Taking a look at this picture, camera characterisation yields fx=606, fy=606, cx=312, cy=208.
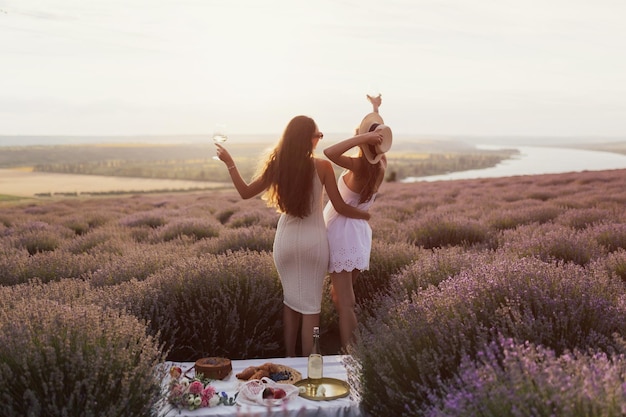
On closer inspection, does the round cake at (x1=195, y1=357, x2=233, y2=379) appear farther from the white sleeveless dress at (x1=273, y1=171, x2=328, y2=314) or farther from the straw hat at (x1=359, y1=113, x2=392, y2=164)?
the straw hat at (x1=359, y1=113, x2=392, y2=164)

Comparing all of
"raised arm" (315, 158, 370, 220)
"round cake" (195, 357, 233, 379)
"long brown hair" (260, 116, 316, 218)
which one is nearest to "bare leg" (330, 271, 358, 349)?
"raised arm" (315, 158, 370, 220)

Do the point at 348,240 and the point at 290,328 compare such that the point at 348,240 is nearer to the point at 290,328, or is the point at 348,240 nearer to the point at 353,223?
the point at 353,223

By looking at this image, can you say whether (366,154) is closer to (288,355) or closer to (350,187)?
(350,187)

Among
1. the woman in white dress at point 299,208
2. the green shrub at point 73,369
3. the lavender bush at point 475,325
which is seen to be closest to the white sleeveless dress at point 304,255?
the woman in white dress at point 299,208

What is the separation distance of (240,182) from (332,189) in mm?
725

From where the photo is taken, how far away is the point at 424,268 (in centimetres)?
Answer: 477

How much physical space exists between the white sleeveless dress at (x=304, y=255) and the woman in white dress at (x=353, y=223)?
0.10 m

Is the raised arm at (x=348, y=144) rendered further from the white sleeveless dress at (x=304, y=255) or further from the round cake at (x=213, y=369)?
the round cake at (x=213, y=369)

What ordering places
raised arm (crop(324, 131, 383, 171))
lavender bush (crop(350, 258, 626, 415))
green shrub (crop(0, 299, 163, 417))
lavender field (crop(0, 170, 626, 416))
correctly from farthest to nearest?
raised arm (crop(324, 131, 383, 171)) → lavender bush (crop(350, 258, 626, 415)) → green shrub (crop(0, 299, 163, 417)) → lavender field (crop(0, 170, 626, 416))

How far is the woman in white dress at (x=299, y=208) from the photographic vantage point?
429 cm

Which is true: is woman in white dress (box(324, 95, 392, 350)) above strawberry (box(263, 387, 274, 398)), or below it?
above

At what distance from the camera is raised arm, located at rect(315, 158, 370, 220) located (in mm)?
4336

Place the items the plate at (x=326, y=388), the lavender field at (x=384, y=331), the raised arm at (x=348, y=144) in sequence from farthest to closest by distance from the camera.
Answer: the raised arm at (x=348, y=144), the plate at (x=326, y=388), the lavender field at (x=384, y=331)

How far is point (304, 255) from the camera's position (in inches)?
175
